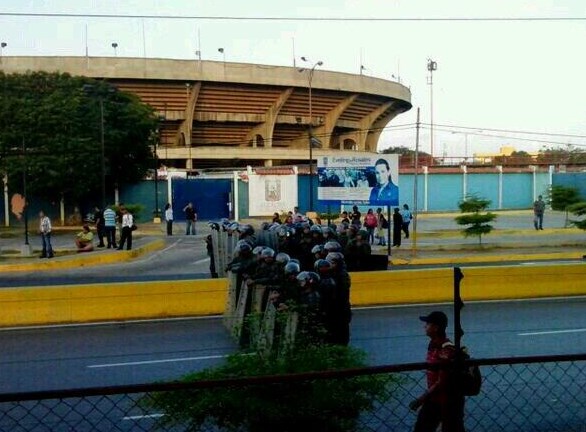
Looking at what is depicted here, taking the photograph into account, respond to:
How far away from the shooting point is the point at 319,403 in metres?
4.68

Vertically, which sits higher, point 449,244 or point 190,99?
point 190,99

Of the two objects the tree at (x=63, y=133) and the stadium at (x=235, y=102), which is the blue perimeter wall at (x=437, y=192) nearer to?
the tree at (x=63, y=133)

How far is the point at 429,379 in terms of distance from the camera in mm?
5469

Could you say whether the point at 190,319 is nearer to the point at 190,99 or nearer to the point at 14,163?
the point at 14,163

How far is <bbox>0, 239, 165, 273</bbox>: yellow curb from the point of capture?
24.8 meters

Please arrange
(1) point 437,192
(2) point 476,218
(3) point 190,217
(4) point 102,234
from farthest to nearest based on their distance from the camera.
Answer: (1) point 437,192 → (3) point 190,217 → (4) point 102,234 → (2) point 476,218

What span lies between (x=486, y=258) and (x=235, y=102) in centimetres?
4834

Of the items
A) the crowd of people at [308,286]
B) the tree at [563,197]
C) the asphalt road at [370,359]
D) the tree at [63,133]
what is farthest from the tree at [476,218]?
the tree at [63,133]

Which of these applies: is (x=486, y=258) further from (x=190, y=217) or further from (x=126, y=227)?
(x=190, y=217)

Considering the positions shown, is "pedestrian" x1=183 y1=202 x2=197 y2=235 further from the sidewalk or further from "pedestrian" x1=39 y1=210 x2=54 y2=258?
"pedestrian" x1=39 y1=210 x2=54 y2=258

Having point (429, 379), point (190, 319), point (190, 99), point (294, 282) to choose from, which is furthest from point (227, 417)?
point (190, 99)

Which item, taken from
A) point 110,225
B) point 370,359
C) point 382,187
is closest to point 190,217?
point 110,225

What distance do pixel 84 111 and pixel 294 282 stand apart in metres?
38.6

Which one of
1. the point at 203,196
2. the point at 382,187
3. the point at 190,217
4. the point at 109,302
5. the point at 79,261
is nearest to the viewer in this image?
the point at 109,302
